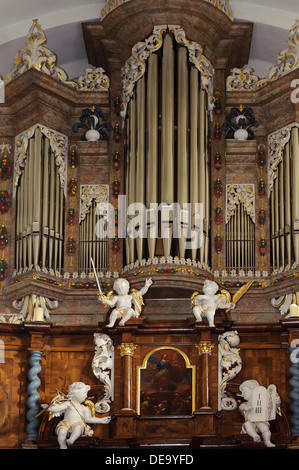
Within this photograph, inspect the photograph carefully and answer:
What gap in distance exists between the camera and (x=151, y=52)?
2625 centimetres

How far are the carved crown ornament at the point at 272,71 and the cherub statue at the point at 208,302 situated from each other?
4327mm

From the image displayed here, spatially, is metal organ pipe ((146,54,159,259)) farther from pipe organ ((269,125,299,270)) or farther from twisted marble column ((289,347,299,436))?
twisted marble column ((289,347,299,436))

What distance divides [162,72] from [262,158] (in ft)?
7.72

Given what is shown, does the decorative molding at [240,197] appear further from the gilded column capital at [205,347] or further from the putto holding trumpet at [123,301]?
the gilded column capital at [205,347]

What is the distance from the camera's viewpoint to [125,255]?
2538cm

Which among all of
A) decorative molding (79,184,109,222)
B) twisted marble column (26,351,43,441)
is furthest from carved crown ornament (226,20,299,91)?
twisted marble column (26,351,43,441)

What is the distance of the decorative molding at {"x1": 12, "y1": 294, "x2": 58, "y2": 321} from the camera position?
25047mm

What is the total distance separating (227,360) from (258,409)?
1239mm

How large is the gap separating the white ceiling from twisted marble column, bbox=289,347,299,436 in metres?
6.53

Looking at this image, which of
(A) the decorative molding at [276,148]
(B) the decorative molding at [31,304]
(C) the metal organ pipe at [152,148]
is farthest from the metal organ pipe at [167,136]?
(B) the decorative molding at [31,304]

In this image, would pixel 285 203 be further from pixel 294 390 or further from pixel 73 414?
pixel 73 414

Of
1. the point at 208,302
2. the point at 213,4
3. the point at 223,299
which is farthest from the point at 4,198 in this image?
the point at 213,4

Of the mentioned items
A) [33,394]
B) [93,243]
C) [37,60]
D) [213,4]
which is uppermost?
[213,4]
